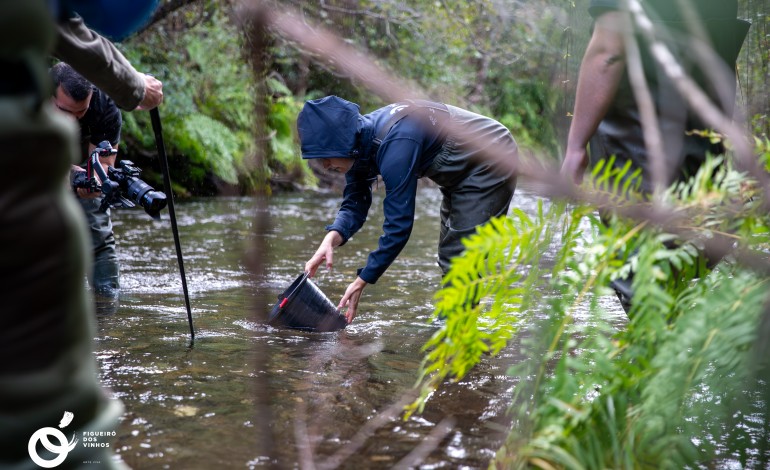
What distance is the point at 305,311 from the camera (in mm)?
4098

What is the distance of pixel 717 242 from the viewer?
195cm

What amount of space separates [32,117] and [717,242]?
1.63 m

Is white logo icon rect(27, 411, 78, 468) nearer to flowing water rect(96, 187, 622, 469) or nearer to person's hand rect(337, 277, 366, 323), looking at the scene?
flowing water rect(96, 187, 622, 469)

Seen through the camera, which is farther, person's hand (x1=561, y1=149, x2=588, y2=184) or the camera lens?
the camera lens

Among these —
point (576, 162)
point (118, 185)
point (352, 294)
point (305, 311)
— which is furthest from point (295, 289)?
point (576, 162)

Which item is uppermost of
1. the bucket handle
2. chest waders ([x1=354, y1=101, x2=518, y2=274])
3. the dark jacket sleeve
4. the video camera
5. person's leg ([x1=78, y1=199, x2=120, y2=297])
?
the dark jacket sleeve

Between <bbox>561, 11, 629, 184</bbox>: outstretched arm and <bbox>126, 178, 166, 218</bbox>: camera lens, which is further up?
Answer: <bbox>561, 11, 629, 184</bbox>: outstretched arm

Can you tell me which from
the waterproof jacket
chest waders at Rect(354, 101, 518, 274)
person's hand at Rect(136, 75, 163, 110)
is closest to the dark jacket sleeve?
person's hand at Rect(136, 75, 163, 110)

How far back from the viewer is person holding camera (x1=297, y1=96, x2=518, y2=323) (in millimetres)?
3885

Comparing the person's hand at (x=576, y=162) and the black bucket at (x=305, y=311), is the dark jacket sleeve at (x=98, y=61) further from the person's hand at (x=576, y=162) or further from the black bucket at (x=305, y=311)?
the person's hand at (x=576, y=162)

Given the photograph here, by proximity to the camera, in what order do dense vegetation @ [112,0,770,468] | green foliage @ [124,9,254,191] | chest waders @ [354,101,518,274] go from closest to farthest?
1. dense vegetation @ [112,0,770,468]
2. chest waders @ [354,101,518,274]
3. green foliage @ [124,9,254,191]

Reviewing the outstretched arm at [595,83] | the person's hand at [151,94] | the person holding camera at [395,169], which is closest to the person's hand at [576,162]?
the outstretched arm at [595,83]

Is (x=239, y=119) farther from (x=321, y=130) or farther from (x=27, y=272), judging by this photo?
(x=27, y=272)

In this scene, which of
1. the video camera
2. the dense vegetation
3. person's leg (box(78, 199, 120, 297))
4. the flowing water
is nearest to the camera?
the dense vegetation
